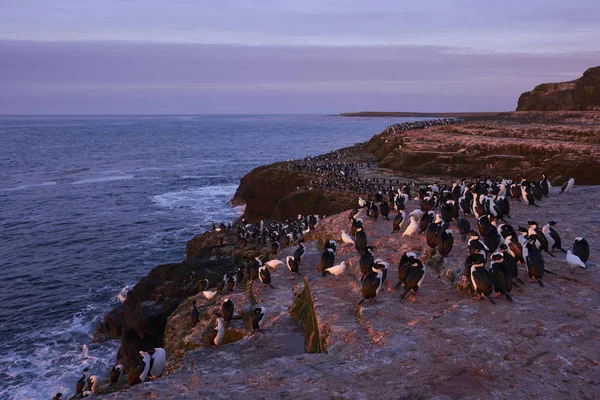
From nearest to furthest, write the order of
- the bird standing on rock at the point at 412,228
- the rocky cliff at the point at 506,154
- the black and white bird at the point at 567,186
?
the bird standing on rock at the point at 412,228
the black and white bird at the point at 567,186
the rocky cliff at the point at 506,154

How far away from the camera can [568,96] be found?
89188 mm

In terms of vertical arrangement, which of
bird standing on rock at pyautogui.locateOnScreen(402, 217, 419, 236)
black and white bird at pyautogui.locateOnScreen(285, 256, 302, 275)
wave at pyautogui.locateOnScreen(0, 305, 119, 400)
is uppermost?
bird standing on rock at pyautogui.locateOnScreen(402, 217, 419, 236)

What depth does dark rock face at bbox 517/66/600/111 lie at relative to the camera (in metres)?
84.2

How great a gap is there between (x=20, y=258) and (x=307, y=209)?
2526 centimetres

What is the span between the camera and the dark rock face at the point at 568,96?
84.2m

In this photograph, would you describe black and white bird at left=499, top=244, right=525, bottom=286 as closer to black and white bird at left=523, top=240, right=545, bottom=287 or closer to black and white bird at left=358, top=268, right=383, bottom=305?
black and white bird at left=523, top=240, right=545, bottom=287

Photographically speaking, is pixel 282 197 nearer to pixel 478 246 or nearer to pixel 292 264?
pixel 292 264

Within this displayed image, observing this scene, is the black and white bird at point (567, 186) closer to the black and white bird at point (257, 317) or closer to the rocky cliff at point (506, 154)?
the rocky cliff at point (506, 154)

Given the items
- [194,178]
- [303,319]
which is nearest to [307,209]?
[303,319]

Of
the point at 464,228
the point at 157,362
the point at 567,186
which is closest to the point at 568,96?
the point at 567,186

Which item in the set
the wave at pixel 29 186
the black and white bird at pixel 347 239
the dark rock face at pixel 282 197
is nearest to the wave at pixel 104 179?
the wave at pixel 29 186

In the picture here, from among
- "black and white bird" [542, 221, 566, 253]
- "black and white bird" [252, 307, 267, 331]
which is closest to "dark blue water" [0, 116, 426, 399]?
"black and white bird" [252, 307, 267, 331]

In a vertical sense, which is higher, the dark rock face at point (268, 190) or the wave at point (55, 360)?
the dark rock face at point (268, 190)

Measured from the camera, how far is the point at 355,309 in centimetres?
1323
